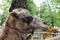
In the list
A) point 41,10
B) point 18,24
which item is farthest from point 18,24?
point 41,10

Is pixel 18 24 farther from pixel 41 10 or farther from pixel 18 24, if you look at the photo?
pixel 41 10

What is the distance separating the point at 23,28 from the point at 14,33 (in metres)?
0.12

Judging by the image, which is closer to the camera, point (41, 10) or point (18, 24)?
point (18, 24)

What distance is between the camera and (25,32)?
2.08m

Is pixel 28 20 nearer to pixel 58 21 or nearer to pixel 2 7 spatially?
pixel 58 21

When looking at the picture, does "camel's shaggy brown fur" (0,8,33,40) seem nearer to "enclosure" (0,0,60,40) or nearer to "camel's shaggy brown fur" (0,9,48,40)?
"camel's shaggy brown fur" (0,9,48,40)

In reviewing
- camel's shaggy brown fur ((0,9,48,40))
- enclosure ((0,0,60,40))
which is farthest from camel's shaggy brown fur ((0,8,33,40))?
enclosure ((0,0,60,40))

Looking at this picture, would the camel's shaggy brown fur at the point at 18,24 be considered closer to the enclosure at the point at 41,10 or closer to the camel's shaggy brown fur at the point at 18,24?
the camel's shaggy brown fur at the point at 18,24

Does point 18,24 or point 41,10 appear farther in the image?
point 41,10

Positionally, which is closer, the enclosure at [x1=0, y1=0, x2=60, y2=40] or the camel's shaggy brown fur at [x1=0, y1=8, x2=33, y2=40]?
the camel's shaggy brown fur at [x1=0, y1=8, x2=33, y2=40]

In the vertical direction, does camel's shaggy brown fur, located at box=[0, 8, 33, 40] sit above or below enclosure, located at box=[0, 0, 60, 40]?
above

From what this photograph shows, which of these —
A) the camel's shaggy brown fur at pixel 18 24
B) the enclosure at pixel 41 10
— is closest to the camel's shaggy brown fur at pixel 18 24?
the camel's shaggy brown fur at pixel 18 24

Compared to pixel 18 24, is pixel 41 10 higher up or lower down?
lower down

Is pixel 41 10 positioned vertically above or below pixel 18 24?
below
